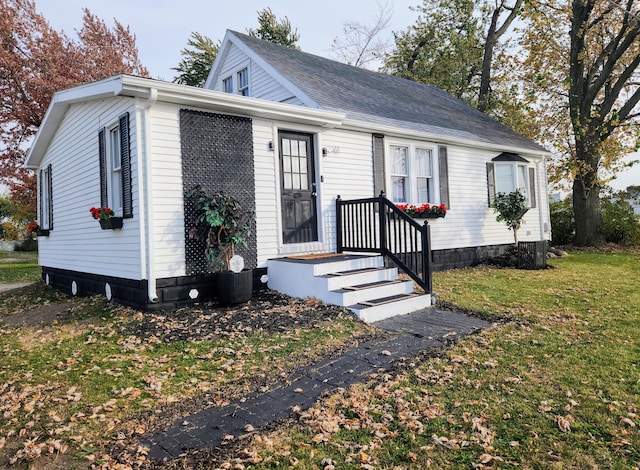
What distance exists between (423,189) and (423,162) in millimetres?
606

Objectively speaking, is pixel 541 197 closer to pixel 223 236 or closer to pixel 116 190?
pixel 223 236

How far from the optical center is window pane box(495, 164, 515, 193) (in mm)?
11320

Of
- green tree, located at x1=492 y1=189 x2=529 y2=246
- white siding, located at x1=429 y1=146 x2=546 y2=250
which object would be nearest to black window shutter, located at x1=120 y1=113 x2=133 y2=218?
white siding, located at x1=429 y1=146 x2=546 y2=250

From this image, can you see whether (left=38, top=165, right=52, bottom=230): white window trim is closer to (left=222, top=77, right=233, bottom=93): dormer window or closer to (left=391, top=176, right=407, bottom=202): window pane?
(left=222, top=77, right=233, bottom=93): dormer window

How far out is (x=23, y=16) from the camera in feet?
56.0

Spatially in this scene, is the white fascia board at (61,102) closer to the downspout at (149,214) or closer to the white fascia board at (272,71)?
the downspout at (149,214)

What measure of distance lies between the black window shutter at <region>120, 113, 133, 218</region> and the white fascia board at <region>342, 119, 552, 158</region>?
12.3 ft

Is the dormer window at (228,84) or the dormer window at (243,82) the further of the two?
the dormer window at (228,84)

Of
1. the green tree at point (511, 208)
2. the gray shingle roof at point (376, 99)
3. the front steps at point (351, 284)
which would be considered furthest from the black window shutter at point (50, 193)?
the green tree at point (511, 208)

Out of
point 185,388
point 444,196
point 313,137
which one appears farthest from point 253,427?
point 444,196

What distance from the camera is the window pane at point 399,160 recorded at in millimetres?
9227

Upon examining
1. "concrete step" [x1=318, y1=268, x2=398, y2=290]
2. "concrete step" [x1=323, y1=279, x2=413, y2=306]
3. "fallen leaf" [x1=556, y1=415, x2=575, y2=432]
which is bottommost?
"fallen leaf" [x1=556, y1=415, x2=575, y2=432]

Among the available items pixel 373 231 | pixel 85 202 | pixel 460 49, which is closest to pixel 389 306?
pixel 373 231

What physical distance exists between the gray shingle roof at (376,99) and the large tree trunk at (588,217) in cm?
398
